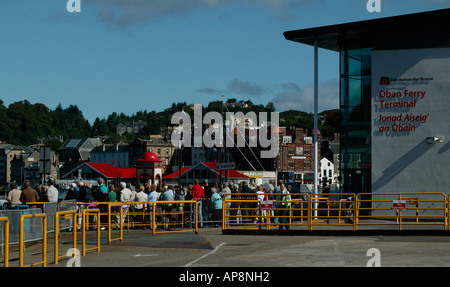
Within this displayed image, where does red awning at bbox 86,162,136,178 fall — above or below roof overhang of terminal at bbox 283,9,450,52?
below

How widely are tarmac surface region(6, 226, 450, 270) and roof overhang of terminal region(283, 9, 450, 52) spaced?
9.52 meters

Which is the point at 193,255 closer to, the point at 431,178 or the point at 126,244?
the point at 126,244

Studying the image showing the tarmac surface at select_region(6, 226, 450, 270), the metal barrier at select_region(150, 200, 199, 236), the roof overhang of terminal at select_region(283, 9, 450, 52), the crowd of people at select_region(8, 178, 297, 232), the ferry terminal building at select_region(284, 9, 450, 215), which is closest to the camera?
the tarmac surface at select_region(6, 226, 450, 270)

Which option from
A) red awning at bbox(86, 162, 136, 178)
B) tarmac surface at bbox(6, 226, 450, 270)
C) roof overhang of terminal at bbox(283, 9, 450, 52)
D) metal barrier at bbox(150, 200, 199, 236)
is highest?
roof overhang of terminal at bbox(283, 9, 450, 52)

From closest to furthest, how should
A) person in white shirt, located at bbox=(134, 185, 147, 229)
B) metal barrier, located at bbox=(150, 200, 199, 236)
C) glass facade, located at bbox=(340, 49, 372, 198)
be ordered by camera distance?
metal barrier, located at bbox=(150, 200, 199, 236)
person in white shirt, located at bbox=(134, 185, 147, 229)
glass facade, located at bbox=(340, 49, 372, 198)

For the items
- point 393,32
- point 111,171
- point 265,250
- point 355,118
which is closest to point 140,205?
point 265,250

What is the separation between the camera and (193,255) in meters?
18.1

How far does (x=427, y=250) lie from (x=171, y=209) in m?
11.6

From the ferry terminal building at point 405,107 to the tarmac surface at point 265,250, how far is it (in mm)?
6758

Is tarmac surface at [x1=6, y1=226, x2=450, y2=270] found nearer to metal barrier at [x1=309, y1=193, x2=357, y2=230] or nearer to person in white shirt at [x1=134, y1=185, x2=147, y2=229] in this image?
metal barrier at [x1=309, y1=193, x2=357, y2=230]

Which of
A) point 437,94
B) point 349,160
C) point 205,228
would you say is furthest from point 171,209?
point 437,94

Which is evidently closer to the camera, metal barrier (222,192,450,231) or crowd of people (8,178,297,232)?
metal barrier (222,192,450,231)

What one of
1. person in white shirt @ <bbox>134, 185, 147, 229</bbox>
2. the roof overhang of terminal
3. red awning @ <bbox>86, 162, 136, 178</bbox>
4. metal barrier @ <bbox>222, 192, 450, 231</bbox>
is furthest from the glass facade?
red awning @ <bbox>86, 162, 136, 178</bbox>

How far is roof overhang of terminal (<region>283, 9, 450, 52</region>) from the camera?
30.3 metres
